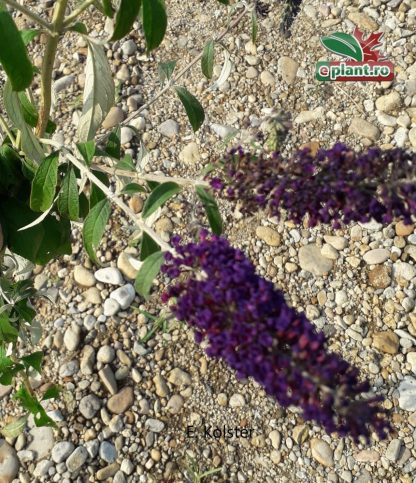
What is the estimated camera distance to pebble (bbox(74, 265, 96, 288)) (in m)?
3.29

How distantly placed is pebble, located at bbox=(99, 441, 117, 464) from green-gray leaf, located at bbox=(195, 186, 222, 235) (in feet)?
5.22

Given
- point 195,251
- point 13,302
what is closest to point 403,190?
point 195,251

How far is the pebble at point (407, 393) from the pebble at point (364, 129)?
1.42 meters

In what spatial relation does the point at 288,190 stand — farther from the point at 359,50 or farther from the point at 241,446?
the point at 359,50

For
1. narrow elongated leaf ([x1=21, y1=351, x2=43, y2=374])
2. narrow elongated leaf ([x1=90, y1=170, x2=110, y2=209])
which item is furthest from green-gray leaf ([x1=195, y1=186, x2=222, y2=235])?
narrow elongated leaf ([x1=21, y1=351, x2=43, y2=374])

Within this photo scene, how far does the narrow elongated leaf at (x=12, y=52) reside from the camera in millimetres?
1576

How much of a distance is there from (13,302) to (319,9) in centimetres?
286

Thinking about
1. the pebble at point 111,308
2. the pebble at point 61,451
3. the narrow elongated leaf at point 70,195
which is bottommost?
the pebble at point 61,451

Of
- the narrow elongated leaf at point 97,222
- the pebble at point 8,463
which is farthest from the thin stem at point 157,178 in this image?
the pebble at point 8,463

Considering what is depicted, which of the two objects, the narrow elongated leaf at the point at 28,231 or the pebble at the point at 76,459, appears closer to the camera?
the narrow elongated leaf at the point at 28,231

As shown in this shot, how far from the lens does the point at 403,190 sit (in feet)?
4.54

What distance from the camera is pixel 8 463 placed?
2918mm

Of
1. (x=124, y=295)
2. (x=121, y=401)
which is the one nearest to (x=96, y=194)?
(x=124, y=295)

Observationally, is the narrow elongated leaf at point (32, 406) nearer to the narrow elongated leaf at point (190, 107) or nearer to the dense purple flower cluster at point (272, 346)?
the narrow elongated leaf at point (190, 107)
